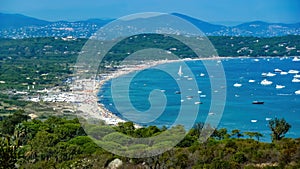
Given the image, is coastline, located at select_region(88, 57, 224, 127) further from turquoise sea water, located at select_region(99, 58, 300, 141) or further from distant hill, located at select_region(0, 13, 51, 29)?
distant hill, located at select_region(0, 13, 51, 29)

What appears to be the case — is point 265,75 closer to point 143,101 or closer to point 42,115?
point 143,101

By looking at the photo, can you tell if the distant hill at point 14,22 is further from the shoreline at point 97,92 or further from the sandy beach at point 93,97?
the sandy beach at point 93,97

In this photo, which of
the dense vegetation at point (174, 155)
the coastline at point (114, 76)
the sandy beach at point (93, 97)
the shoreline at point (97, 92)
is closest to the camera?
the dense vegetation at point (174, 155)

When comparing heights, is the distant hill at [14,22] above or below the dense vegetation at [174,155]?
above

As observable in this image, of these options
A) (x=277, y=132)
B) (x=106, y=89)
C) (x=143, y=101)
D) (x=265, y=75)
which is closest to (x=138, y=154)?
(x=277, y=132)

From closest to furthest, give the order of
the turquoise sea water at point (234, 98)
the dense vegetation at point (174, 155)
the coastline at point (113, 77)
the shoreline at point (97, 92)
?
the dense vegetation at point (174, 155)
the coastline at point (113, 77)
the shoreline at point (97, 92)
the turquoise sea water at point (234, 98)

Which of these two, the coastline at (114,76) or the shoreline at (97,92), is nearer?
the coastline at (114,76)

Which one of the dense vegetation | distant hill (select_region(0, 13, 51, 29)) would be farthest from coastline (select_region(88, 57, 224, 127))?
distant hill (select_region(0, 13, 51, 29))

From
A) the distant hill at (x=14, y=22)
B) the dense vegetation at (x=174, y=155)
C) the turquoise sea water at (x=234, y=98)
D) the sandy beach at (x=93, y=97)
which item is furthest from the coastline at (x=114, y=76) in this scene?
the distant hill at (x=14, y=22)

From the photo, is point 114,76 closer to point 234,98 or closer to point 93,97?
point 93,97
